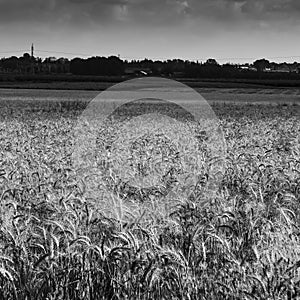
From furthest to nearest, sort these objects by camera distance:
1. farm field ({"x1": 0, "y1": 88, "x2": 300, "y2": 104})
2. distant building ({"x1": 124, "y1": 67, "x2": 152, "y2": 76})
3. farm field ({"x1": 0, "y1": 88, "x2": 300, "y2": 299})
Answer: distant building ({"x1": 124, "y1": 67, "x2": 152, "y2": 76})
farm field ({"x1": 0, "y1": 88, "x2": 300, "y2": 104})
farm field ({"x1": 0, "y1": 88, "x2": 300, "y2": 299})

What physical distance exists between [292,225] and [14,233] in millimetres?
2326

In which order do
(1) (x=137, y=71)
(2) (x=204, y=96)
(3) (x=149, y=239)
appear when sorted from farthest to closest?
1. (1) (x=137, y=71)
2. (2) (x=204, y=96)
3. (3) (x=149, y=239)

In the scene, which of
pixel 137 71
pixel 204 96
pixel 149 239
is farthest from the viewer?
pixel 137 71

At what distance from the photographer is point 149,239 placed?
16.7 feet

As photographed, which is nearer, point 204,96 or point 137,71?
point 204,96

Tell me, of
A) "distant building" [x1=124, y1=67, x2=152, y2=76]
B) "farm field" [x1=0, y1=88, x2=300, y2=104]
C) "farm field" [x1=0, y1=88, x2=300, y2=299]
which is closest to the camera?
"farm field" [x1=0, y1=88, x2=300, y2=299]

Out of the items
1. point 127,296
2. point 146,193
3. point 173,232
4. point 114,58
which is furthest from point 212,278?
point 114,58

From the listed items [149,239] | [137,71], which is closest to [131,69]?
[137,71]

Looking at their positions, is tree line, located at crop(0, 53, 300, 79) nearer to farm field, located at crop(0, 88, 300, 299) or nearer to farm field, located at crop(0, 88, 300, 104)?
farm field, located at crop(0, 88, 300, 104)

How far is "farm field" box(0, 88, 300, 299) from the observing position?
445 centimetres

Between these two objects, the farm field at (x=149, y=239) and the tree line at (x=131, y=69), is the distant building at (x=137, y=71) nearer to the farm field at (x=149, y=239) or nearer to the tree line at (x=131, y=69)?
the tree line at (x=131, y=69)

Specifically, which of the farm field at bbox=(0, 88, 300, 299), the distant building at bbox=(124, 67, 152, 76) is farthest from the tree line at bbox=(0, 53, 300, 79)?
the farm field at bbox=(0, 88, 300, 299)

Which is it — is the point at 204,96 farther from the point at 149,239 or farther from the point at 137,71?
the point at 149,239

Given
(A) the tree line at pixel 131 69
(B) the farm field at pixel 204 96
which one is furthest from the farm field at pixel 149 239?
(A) the tree line at pixel 131 69
